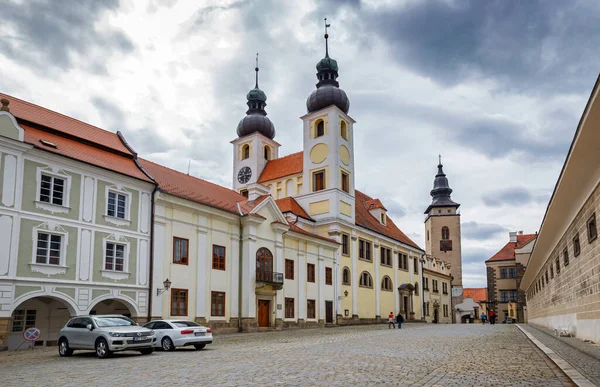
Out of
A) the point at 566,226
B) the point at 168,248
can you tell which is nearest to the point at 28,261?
the point at 168,248

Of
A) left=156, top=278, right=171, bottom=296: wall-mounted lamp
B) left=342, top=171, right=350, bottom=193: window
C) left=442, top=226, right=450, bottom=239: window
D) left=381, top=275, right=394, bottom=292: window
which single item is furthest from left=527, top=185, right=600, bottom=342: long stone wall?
left=442, top=226, right=450, bottom=239: window

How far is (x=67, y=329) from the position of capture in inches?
721

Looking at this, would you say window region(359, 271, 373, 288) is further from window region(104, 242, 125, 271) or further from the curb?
the curb

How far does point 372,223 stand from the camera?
55.5m

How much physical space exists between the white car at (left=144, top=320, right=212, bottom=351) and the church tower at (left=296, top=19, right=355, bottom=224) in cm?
2827

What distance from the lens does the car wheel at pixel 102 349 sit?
55.6 feet

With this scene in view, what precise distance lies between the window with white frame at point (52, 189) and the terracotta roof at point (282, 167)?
31.2 m

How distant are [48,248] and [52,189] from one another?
256 centimetres

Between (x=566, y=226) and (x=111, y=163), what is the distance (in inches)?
812

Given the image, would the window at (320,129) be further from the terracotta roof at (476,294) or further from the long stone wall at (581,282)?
the terracotta roof at (476,294)

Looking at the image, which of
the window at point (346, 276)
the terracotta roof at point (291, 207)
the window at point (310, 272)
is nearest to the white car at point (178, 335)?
the window at point (310, 272)

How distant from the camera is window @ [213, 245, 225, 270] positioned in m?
32.2

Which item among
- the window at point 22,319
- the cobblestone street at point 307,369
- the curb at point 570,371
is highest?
the window at point 22,319

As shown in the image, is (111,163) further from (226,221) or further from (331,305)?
(331,305)
